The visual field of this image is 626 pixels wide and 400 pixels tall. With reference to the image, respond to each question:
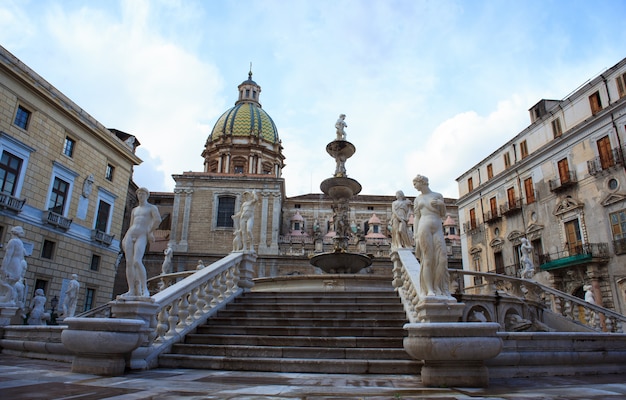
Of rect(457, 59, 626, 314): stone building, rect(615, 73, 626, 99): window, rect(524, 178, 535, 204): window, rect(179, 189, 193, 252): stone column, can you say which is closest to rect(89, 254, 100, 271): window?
rect(179, 189, 193, 252): stone column

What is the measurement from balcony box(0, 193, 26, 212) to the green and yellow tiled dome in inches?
1374

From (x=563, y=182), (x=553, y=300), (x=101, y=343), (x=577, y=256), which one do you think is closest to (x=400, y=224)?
(x=553, y=300)

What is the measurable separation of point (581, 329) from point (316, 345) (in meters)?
7.67

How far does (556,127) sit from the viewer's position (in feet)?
91.1

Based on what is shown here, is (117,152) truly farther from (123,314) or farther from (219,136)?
(219,136)

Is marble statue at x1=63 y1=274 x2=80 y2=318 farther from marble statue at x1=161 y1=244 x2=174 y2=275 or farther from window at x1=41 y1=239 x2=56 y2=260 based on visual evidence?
window at x1=41 y1=239 x2=56 y2=260

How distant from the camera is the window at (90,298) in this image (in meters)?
23.4

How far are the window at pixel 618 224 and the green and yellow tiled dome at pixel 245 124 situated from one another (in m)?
39.6

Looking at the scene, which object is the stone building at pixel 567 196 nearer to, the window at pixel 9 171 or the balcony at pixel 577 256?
the balcony at pixel 577 256

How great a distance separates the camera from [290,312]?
27.5 feet

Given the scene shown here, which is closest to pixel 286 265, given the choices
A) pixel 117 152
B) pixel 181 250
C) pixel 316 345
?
pixel 181 250

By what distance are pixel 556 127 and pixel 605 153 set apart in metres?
4.60

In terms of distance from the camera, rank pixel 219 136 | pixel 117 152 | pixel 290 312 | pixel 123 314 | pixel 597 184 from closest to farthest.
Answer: pixel 123 314
pixel 290 312
pixel 597 184
pixel 117 152
pixel 219 136

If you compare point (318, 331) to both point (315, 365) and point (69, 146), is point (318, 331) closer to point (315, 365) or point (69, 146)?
point (315, 365)
